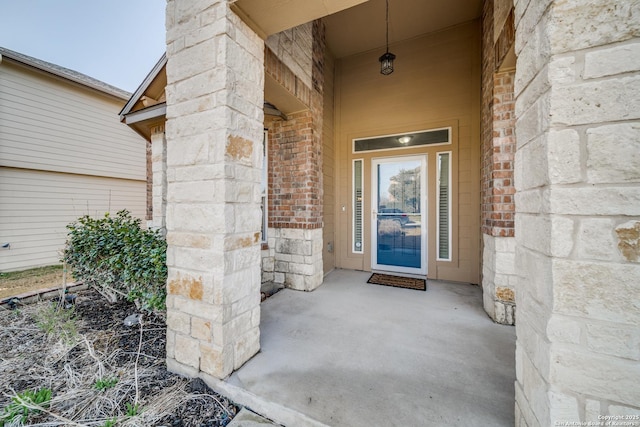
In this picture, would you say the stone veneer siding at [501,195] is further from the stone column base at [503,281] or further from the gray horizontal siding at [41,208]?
the gray horizontal siding at [41,208]

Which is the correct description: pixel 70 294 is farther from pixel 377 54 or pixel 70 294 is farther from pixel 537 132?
pixel 377 54

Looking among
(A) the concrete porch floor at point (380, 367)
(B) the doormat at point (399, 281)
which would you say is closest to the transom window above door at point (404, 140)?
(B) the doormat at point (399, 281)

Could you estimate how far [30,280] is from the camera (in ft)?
14.9

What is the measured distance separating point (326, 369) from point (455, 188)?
132 inches

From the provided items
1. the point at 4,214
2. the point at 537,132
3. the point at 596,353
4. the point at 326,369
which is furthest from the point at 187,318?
the point at 4,214

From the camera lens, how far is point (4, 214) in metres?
5.13

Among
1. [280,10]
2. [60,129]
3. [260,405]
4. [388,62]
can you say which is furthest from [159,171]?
[60,129]

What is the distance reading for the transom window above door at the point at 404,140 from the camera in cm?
385

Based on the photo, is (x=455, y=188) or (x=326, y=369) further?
(x=455, y=188)

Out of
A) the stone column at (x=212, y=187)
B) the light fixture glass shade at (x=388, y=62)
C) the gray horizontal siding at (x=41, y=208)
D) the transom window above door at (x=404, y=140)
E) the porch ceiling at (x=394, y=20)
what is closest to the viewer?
the stone column at (x=212, y=187)

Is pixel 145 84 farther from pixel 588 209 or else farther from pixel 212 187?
pixel 588 209

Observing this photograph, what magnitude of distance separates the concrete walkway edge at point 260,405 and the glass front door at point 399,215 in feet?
10.5

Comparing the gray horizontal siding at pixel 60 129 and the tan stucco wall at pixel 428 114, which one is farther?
the gray horizontal siding at pixel 60 129

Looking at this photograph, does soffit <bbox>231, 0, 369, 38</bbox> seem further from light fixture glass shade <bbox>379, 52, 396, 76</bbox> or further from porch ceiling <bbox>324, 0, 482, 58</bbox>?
porch ceiling <bbox>324, 0, 482, 58</bbox>
